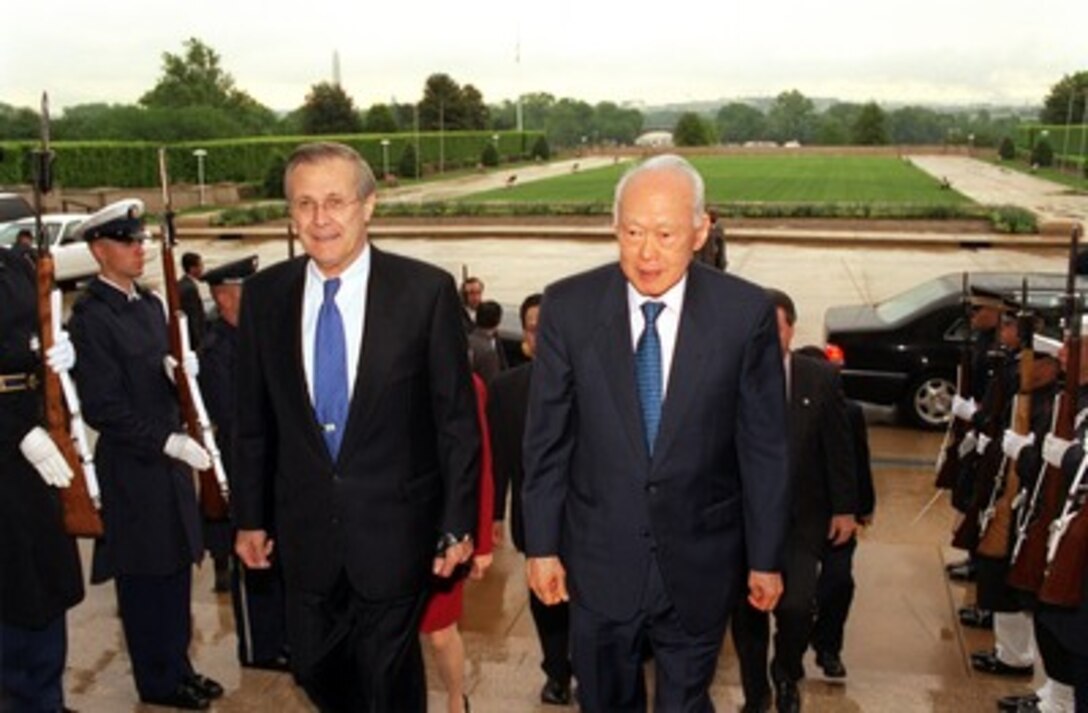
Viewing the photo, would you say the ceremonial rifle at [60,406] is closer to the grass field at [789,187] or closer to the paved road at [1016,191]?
the paved road at [1016,191]

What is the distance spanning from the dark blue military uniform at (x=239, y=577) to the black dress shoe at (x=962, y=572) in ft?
13.2

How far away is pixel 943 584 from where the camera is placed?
7039 millimetres

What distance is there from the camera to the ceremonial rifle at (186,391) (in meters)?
5.33

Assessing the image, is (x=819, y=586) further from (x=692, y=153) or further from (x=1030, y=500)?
(x=692, y=153)

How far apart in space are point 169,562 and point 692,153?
102211 millimetres

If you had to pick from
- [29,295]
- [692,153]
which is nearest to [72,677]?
[29,295]

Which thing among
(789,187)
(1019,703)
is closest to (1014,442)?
(1019,703)

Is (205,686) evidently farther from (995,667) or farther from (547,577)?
(995,667)

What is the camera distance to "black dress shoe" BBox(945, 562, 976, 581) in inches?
279

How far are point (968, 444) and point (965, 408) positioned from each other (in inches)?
19.5

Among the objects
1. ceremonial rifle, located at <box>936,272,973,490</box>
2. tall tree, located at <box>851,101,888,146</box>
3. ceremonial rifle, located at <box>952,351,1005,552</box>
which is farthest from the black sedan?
tall tree, located at <box>851,101,888,146</box>

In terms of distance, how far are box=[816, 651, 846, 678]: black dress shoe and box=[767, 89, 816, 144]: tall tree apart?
587 feet

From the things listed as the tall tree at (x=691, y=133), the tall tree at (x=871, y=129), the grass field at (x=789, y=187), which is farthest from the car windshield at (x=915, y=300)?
the tall tree at (x=871, y=129)

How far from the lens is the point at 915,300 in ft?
41.4
